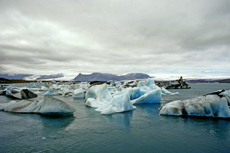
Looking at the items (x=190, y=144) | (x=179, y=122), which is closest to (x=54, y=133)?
(x=190, y=144)

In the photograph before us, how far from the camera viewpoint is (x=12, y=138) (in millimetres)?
4520

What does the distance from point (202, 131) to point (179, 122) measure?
3.53 feet

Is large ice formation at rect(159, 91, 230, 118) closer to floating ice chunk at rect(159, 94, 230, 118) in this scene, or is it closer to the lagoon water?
floating ice chunk at rect(159, 94, 230, 118)

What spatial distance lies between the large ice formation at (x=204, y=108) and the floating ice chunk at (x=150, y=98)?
431cm

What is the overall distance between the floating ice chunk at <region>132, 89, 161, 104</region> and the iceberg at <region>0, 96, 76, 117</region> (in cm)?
626

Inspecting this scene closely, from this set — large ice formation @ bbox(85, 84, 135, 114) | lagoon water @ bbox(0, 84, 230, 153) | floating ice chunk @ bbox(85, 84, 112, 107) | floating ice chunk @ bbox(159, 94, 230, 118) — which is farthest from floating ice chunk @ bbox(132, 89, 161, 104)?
lagoon water @ bbox(0, 84, 230, 153)

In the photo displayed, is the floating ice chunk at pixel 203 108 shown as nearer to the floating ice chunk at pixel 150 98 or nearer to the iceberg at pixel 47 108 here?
the floating ice chunk at pixel 150 98

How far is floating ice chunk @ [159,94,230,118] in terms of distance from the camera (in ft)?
22.4

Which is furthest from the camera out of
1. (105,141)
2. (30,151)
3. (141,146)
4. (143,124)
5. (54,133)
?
(143,124)

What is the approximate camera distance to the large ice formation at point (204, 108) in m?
6.84

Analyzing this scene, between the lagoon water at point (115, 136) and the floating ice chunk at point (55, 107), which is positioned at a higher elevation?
the floating ice chunk at point (55, 107)

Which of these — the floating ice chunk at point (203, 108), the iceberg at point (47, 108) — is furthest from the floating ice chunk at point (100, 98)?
the floating ice chunk at point (203, 108)

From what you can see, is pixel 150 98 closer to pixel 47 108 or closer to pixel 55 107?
pixel 55 107

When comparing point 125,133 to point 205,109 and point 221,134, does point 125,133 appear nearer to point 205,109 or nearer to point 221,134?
point 221,134
